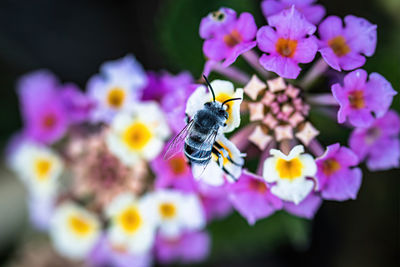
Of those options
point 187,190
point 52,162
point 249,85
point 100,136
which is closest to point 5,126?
point 52,162

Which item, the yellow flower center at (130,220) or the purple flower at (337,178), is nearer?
the purple flower at (337,178)

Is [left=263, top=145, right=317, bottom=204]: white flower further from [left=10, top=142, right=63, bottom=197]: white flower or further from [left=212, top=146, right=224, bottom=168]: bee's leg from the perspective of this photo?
[left=10, top=142, right=63, bottom=197]: white flower

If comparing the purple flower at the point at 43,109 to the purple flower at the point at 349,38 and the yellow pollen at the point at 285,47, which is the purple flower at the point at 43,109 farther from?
the purple flower at the point at 349,38

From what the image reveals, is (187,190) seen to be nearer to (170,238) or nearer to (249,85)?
(170,238)

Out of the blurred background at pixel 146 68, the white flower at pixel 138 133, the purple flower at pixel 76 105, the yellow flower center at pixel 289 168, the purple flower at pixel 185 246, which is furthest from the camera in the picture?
the blurred background at pixel 146 68

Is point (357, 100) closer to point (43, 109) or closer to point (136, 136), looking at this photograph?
point (136, 136)

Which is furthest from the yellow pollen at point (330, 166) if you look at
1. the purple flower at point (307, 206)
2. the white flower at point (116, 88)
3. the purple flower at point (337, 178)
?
the white flower at point (116, 88)

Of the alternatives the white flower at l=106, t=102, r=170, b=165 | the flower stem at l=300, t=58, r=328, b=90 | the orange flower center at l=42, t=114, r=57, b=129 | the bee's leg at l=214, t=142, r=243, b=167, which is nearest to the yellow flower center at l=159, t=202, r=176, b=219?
the white flower at l=106, t=102, r=170, b=165

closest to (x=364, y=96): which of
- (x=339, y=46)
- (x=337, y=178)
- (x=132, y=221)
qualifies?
(x=339, y=46)

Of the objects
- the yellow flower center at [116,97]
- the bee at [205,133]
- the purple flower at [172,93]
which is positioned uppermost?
the yellow flower center at [116,97]
